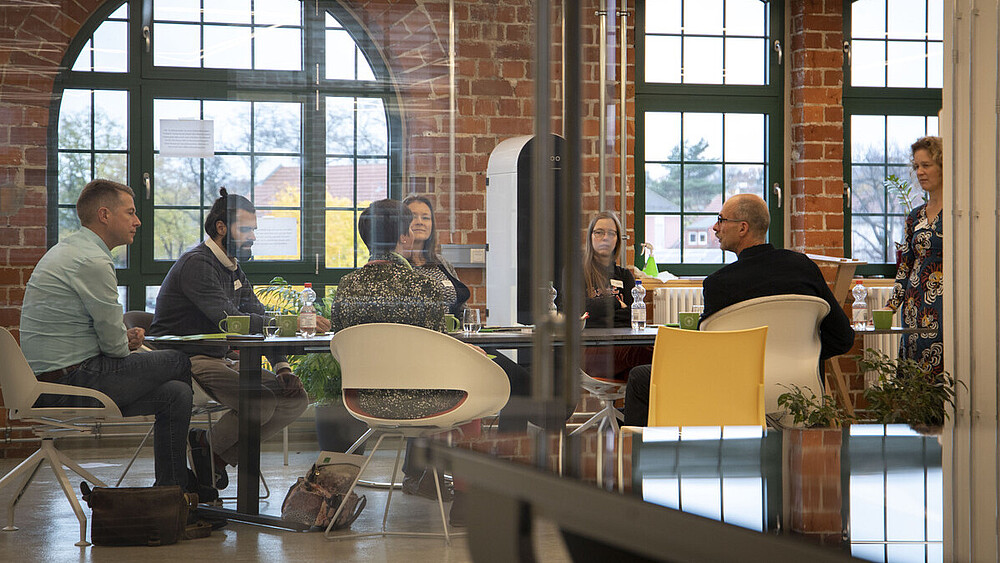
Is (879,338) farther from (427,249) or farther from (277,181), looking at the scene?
(277,181)

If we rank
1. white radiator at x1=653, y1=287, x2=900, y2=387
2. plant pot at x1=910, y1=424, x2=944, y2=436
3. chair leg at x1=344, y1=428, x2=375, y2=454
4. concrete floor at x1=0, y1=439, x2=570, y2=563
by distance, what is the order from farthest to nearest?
white radiator at x1=653, y1=287, x2=900, y2=387 → chair leg at x1=344, y1=428, x2=375, y2=454 → concrete floor at x1=0, y1=439, x2=570, y2=563 → plant pot at x1=910, y1=424, x2=944, y2=436

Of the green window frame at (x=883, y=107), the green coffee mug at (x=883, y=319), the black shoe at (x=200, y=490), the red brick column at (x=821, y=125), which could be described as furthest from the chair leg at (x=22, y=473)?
the green window frame at (x=883, y=107)

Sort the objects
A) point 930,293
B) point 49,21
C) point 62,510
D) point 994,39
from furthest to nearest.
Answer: point 49,21
point 930,293
point 62,510
point 994,39

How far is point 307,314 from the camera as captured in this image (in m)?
3.79

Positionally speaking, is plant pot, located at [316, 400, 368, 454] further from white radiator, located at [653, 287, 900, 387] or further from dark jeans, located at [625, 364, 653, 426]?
white radiator, located at [653, 287, 900, 387]

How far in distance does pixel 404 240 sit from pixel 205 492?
1.30 meters

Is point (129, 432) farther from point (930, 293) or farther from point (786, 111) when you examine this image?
point (786, 111)

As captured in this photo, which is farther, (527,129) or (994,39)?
(527,129)

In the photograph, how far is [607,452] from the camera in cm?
90

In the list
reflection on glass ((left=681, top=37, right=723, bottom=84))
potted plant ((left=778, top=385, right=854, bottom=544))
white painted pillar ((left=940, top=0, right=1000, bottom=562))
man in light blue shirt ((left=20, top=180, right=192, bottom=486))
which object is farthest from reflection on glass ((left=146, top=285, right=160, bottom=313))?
potted plant ((left=778, top=385, right=854, bottom=544))

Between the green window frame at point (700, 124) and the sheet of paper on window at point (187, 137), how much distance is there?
3.01m

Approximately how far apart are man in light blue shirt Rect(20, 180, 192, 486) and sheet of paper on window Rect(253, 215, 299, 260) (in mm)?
597

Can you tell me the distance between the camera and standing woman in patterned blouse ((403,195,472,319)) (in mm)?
3854

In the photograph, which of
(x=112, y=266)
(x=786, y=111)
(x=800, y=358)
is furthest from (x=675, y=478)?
(x=786, y=111)
